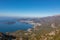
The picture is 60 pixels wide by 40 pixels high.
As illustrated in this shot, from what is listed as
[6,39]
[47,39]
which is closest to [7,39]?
[6,39]

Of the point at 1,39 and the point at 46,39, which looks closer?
the point at 1,39

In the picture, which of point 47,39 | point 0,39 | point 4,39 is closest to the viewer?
point 0,39

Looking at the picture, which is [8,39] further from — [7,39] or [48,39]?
[48,39]

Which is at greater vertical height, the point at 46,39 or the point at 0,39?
the point at 0,39

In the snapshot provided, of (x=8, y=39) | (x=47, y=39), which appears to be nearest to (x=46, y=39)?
(x=47, y=39)

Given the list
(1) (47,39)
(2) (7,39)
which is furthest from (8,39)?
(1) (47,39)

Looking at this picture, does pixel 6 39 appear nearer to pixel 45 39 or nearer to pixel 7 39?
pixel 7 39

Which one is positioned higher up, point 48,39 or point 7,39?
point 7,39

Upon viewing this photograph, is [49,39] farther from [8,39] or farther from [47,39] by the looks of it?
[8,39]

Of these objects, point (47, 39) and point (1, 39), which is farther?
point (47, 39)

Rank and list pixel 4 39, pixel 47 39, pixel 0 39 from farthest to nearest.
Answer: pixel 47 39, pixel 4 39, pixel 0 39
